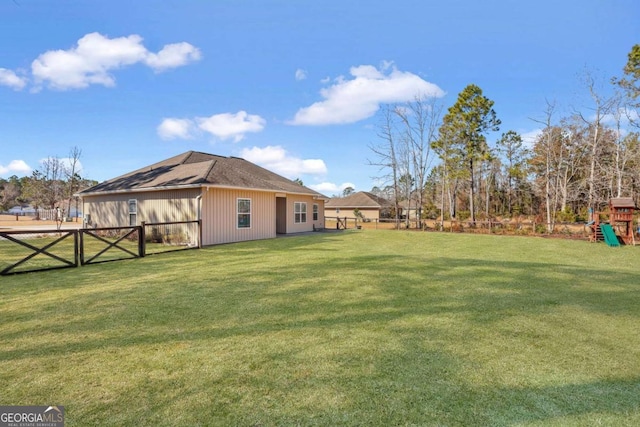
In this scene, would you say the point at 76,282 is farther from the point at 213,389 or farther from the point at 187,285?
the point at 213,389

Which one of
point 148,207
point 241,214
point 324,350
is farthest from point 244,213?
point 324,350

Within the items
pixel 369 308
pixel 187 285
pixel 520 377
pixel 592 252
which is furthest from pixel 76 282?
pixel 592 252

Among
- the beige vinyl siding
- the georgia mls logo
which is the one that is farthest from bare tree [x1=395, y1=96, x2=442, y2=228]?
the georgia mls logo

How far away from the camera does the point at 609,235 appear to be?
1259 centimetres

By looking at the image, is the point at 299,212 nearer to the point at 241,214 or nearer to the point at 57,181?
the point at 241,214

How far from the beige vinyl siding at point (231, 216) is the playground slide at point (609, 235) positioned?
564 inches

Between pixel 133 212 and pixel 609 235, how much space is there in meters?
20.6

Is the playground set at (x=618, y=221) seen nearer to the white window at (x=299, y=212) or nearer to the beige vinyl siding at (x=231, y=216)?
the white window at (x=299, y=212)

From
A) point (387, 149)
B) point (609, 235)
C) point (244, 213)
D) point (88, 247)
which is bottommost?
point (88, 247)

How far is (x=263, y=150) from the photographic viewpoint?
28.1 m

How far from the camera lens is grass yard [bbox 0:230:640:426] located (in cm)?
214

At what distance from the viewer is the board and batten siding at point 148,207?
483 inches

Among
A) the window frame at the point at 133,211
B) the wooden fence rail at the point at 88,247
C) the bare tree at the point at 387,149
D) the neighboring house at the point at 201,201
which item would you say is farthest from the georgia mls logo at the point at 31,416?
the bare tree at the point at 387,149

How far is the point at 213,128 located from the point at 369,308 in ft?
67.6
